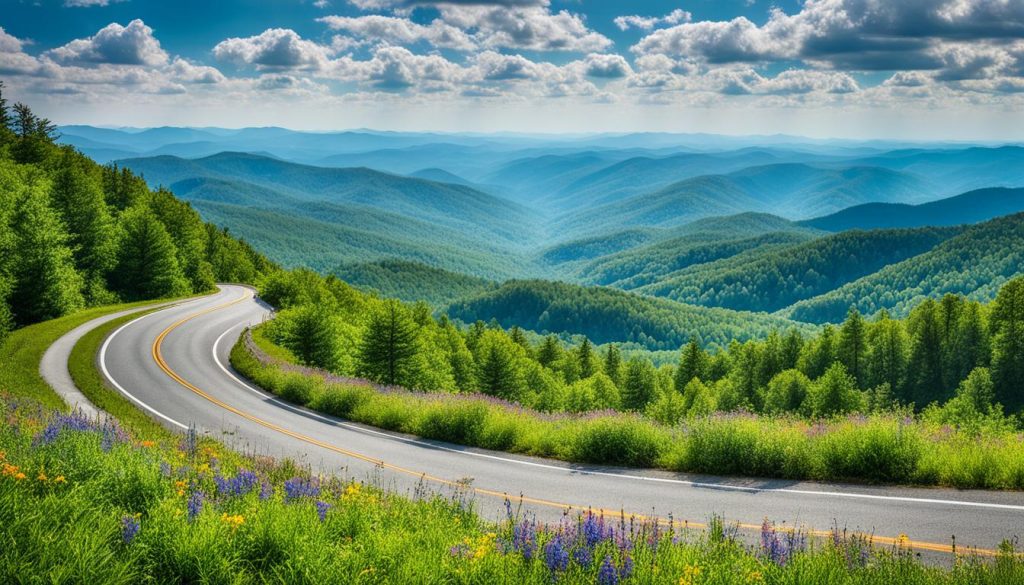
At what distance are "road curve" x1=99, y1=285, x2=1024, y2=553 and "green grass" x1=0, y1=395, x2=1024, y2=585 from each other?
2.78 meters

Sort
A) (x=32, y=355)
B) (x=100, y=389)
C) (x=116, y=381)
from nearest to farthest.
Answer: (x=100, y=389)
(x=116, y=381)
(x=32, y=355)

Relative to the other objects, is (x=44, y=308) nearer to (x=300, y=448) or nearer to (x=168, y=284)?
(x=168, y=284)

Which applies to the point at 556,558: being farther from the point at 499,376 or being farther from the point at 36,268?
the point at 36,268

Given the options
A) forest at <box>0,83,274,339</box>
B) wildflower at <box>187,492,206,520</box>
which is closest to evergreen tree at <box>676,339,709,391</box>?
forest at <box>0,83,274,339</box>

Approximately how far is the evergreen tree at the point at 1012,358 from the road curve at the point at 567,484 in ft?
186

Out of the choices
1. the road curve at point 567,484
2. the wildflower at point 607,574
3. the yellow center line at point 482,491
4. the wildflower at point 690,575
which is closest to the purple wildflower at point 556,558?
the wildflower at point 607,574

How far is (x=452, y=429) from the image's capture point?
18.7m

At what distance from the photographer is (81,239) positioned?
58219 millimetres

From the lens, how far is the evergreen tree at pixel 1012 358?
54406 millimetres

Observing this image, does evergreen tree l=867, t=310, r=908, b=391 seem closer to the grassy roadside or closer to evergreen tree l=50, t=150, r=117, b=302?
the grassy roadside

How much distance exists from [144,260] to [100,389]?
4194cm

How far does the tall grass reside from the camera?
11.6 m

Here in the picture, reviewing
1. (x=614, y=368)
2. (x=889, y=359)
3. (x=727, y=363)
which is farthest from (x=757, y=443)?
(x=727, y=363)

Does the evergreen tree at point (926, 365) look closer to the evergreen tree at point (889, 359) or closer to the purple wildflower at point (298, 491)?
the evergreen tree at point (889, 359)
